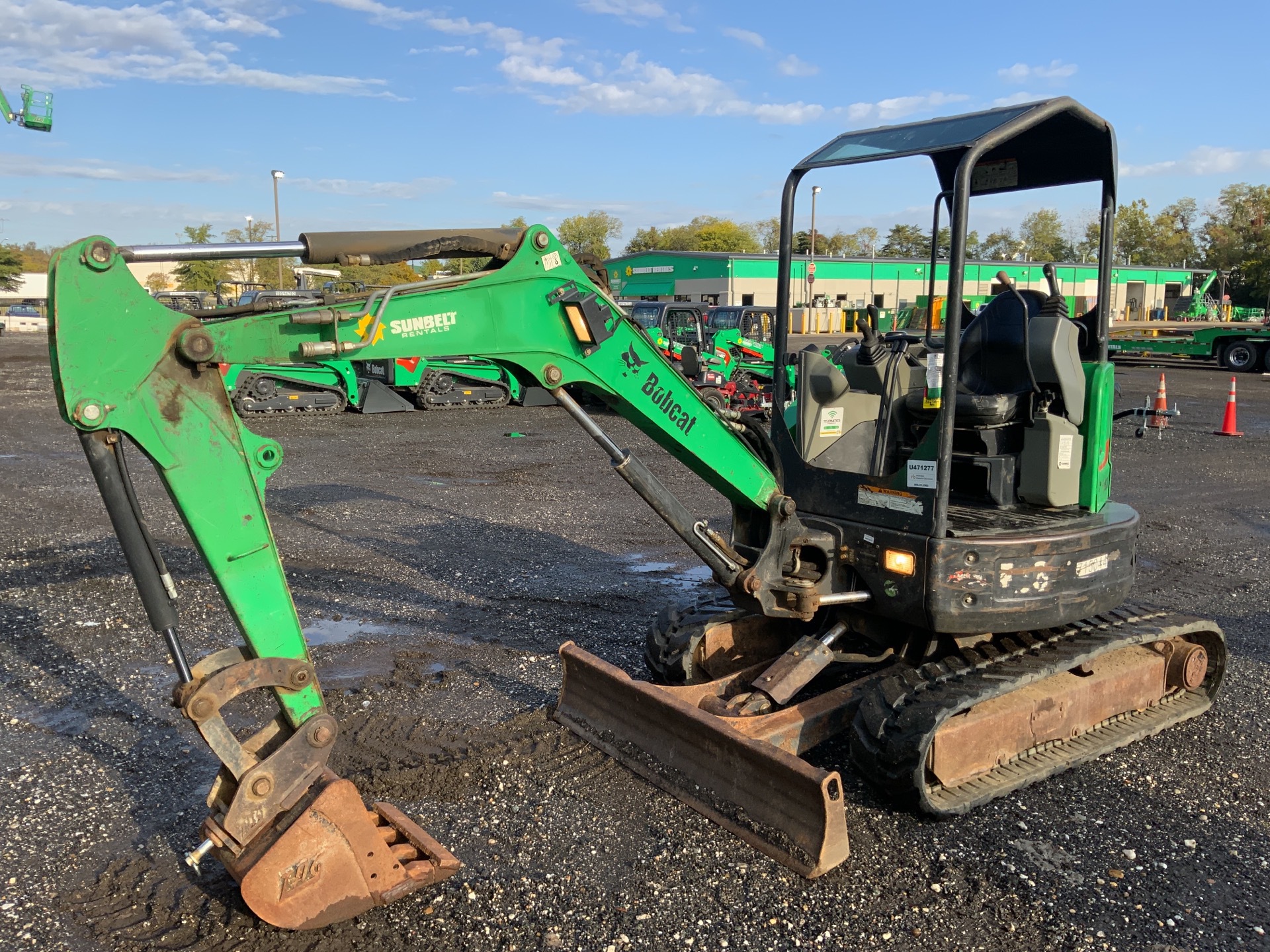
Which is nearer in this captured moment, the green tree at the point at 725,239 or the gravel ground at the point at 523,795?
the gravel ground at the point at 523,795

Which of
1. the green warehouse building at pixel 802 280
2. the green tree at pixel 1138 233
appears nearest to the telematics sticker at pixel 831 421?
the green warehouse building at pixel 802 280

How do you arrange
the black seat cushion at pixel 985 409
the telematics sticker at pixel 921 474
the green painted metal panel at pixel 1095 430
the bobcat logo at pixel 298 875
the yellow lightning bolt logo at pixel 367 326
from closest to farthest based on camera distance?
the bobcat logo at pixel 298 875 < the yellow lightning bolt logo at pixel 367 326 < the telematics sticker at pixel 921 474 < the black seat cushion at pixel 985 409 < the green painted metal panel at pixel 1095 430

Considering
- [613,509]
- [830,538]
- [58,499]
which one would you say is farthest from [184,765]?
[58,499]

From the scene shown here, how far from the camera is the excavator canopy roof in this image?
427 centimetres

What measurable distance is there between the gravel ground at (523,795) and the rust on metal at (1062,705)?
20 cm

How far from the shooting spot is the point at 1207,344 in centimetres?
2803

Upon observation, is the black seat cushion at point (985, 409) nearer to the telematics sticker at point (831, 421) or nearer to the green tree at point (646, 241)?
the telematics sticker at point (831, 421)

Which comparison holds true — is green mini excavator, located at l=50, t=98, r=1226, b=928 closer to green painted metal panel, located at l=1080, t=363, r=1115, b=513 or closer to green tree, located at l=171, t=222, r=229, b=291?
green painted metal panel, located at l=1080, t=363, r=1115, b=513

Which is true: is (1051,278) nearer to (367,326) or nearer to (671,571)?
(367,326)

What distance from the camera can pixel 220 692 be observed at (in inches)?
124

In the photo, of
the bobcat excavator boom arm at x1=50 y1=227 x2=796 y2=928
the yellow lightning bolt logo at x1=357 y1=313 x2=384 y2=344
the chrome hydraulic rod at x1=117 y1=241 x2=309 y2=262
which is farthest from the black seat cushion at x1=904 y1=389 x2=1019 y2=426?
the chrome hydraulic rod at x1=117 y1=241 x2=309 y2=262

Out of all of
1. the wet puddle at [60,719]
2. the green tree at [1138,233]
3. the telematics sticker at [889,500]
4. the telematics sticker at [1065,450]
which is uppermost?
the green tree at [1138,233]

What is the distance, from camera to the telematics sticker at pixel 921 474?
Result: 4215 mm

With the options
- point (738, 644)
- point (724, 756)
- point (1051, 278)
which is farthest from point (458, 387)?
point (724, 756)
